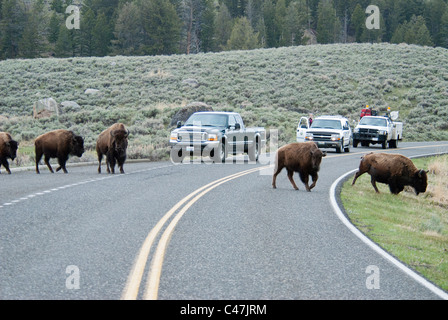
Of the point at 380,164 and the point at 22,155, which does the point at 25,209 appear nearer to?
the point at 380,164

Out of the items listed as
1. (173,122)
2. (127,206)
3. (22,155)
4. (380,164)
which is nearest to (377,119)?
(173,122)

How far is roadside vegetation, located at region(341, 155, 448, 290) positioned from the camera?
870cm

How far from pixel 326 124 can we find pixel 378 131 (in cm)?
506

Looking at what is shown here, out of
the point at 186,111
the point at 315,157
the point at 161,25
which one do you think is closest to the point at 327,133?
the point at 186,111

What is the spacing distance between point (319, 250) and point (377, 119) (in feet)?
93.5

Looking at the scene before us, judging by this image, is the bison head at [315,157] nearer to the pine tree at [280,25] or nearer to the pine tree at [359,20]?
Answer: the pine tree at [280,25]

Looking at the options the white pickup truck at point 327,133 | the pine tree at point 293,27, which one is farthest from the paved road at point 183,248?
the pine tree at point 293,27

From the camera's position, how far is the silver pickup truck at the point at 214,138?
23.0 meters

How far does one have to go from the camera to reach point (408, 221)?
13.5 meters

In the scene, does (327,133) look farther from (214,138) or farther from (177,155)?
(177,155)

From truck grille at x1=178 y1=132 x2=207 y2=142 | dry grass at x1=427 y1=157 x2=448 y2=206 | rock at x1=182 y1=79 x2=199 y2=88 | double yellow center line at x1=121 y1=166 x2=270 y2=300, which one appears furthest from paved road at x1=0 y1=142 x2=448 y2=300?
rock at x1=182 y1=79 x2=199 y2=88

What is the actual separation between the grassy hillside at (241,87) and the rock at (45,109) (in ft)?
2.82
